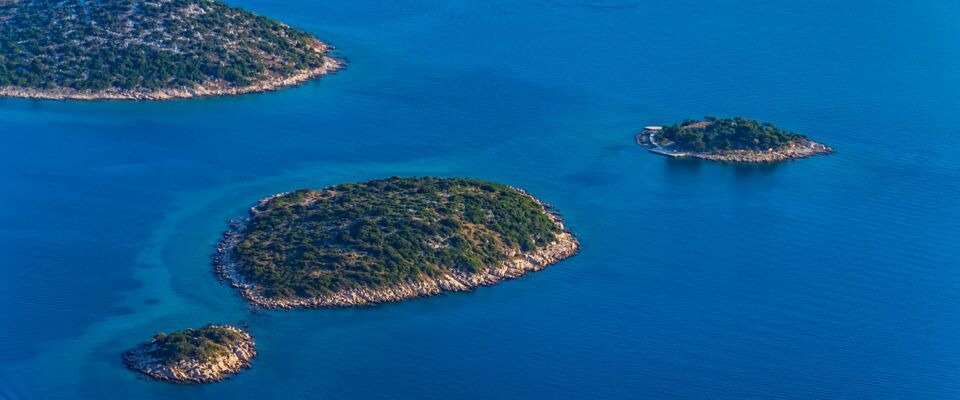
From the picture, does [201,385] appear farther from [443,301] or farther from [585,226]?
[585,226]

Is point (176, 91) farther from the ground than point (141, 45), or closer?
closer

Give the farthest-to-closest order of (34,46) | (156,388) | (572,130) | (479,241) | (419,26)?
(419,26)
(34,46)
(572,130)
(479,241)
(156,388)

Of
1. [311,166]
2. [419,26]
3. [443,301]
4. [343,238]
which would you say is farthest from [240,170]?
[419,26]

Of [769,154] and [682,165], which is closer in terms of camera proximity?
[682,165]

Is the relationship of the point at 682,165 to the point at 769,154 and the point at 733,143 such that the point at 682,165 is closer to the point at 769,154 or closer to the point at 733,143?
the point at 733,143

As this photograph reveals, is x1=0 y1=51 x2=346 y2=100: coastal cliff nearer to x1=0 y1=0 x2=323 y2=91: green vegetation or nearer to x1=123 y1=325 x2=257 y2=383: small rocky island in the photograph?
x1=0 y1=0 x2=323 y2=91: green vegetation

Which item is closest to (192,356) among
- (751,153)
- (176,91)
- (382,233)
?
(382,233)

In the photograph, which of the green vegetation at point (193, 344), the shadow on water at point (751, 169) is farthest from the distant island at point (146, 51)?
the green vegetation at point (193, 344)
